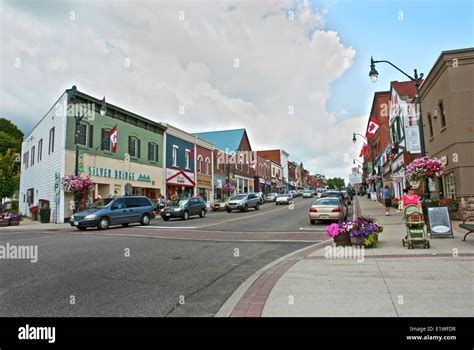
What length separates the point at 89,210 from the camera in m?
17.3

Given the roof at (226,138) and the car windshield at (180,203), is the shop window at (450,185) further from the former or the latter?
the roof at (226,138)

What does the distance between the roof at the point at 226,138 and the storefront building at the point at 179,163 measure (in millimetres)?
19610

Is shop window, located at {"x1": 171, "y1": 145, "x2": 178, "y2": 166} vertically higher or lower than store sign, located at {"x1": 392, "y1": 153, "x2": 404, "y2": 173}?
higher

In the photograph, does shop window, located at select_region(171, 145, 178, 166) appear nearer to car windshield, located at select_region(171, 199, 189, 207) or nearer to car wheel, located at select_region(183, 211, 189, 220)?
car windshield, located at select_region(171, 199, 189, 207)

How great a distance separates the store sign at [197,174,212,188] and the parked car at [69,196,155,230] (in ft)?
69.5

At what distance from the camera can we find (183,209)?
23.1m

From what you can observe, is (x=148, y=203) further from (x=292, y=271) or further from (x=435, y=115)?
(x=435, y=115)

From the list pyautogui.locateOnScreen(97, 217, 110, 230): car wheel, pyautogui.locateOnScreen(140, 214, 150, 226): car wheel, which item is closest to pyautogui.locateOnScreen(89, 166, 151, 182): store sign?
pyautogui.locateOnScreen(140, 214, 150, 226): car wheel

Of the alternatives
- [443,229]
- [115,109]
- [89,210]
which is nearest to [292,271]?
[443,229]

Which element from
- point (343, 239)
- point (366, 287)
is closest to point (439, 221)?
point (343, 239)

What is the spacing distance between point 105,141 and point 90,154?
211cm

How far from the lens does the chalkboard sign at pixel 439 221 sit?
33.1ft

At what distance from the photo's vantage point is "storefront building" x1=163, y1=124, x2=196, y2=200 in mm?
35031
